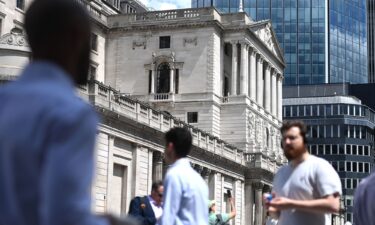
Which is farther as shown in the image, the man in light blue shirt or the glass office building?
the glass office building

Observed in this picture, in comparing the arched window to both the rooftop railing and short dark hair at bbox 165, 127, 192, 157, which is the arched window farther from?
short dark hair at bbox 165, 127, 192, 157

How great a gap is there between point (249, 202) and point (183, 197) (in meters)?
59.0

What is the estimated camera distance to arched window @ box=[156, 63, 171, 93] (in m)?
70.1

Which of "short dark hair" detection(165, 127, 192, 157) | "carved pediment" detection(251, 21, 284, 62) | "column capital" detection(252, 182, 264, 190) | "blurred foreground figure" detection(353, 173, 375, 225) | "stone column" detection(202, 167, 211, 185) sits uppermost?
"carved pediment" detection(251, 21, 284, 62)

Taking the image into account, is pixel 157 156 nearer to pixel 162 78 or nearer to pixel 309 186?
pixel 162 78

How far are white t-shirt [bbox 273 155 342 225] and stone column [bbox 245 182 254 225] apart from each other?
5869 centimetres

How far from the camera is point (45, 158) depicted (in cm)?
330

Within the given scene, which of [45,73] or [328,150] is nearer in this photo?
[45,73]

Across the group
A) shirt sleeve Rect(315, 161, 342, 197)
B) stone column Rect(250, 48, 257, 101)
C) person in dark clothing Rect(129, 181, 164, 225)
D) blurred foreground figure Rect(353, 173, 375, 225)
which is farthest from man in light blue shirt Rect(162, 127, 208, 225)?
stone column Rect(250, 48, 257, 101)

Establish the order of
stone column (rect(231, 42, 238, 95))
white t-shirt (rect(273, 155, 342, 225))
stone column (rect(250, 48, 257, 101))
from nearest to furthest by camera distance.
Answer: white t-shirt (rect(273, 155, 342, 225))
stone column (rect(231, 42, 238, 95))
stone column (rect(250, 48, 257, 101))

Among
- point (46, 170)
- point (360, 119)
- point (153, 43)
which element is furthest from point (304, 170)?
point (360, 119)

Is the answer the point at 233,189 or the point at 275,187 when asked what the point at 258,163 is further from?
the point at 275,187

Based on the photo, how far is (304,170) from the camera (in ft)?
26.2

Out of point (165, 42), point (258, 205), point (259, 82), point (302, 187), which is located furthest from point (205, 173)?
point (302, 187)
